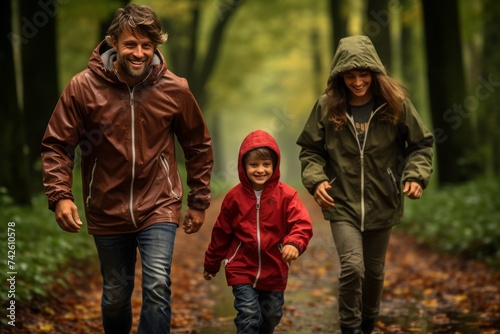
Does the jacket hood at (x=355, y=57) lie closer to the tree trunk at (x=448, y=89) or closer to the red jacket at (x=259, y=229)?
the red jacket at (x=259, y=229)

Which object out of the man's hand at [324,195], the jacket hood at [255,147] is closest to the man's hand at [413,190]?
the man's hand at [324,195]

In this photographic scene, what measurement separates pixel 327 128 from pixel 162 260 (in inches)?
71.2

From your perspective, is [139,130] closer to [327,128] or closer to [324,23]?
[327,128]

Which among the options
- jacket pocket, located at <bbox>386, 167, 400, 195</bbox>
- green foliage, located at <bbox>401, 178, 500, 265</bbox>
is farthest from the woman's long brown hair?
green foliage, located at <bbox>401, 178, 500, 265</bbox>

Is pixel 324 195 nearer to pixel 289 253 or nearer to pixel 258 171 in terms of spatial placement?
pixel 258 171

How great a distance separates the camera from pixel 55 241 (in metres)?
9.84

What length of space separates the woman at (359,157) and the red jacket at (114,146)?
Result: 1266mm

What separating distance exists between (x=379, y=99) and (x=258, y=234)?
1552 millimetres

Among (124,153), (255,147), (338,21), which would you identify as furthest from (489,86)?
(124,153)

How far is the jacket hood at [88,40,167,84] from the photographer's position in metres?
5.10

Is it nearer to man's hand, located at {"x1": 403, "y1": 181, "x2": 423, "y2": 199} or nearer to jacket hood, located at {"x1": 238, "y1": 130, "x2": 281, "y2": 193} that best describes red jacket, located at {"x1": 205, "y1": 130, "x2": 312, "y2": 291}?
jacket hood, located at {"x1": 238, "y1": 130, "x2": 281, "y2": 193}

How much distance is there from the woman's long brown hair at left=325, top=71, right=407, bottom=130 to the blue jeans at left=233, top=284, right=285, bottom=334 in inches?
57.0

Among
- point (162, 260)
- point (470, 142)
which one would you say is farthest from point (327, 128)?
point (470, 142)

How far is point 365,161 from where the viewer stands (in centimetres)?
586
